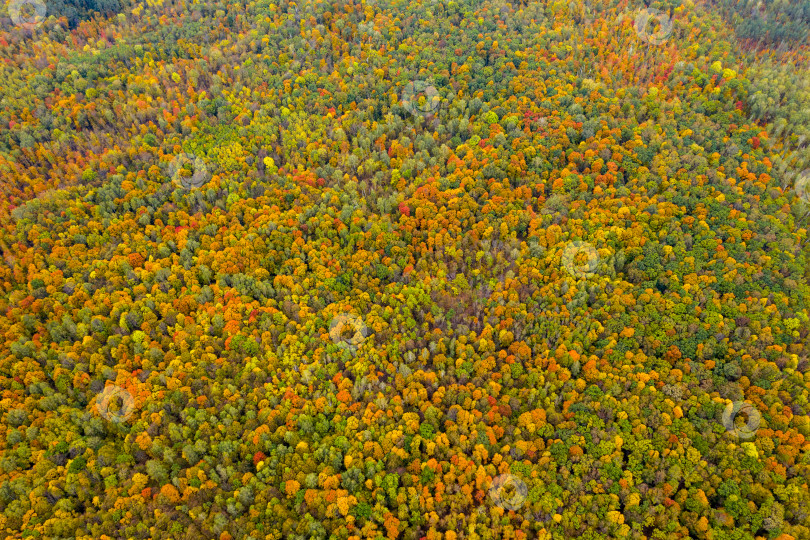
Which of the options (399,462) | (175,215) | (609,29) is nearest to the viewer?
(399,462)

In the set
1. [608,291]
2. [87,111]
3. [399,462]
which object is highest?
[87,111]

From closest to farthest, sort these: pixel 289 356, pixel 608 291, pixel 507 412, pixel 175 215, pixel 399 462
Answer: pixel 399 462, pixel 507 412, pixel 289 356, pixel 608 291, pixel 175 215

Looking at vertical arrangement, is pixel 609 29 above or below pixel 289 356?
above

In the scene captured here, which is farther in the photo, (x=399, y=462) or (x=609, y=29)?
(x=609, y=29)

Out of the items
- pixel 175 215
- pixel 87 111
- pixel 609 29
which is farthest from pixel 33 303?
pixel 609 29

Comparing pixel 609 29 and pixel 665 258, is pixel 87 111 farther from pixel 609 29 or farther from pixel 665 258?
A: pixel 609 29

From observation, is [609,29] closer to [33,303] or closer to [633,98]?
[633,98]
